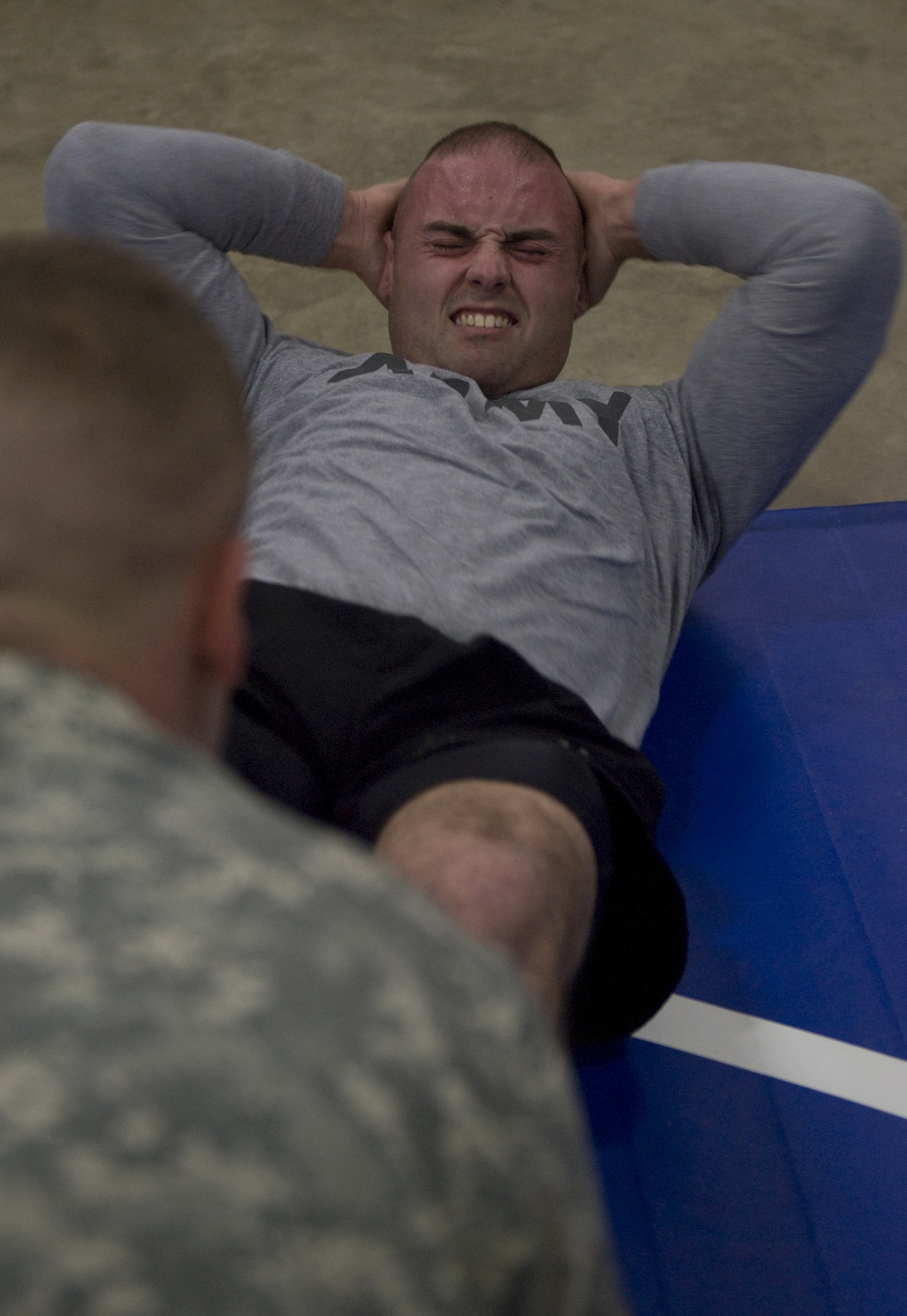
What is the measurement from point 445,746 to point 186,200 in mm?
844

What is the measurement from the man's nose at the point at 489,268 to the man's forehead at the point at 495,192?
0.18ft

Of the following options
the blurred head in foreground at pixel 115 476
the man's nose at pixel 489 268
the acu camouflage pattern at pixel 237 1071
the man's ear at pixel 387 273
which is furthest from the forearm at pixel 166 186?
the acu camouflage pattern at pixel 237 1071

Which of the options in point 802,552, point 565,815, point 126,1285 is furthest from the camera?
point 802,552

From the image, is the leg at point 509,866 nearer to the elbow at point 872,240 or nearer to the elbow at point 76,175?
the elbow at point 872,240

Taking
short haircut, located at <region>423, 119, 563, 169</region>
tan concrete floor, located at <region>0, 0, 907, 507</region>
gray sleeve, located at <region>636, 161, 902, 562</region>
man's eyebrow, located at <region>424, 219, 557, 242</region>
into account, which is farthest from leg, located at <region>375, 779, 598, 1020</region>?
tan concrete floor, located at <region>0, 0, 907, 507</region>

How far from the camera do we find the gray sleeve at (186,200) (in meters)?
1.52

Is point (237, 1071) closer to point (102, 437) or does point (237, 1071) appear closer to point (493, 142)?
point (102, 437)

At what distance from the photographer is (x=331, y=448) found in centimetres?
→ 140

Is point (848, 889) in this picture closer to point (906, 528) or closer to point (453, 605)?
point (453, 605)

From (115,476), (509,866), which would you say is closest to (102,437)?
(115,476)

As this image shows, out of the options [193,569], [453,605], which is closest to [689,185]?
[453,605]

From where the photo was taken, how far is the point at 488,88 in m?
2.80

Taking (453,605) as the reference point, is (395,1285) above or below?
above

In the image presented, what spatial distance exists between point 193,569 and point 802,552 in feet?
4.54
